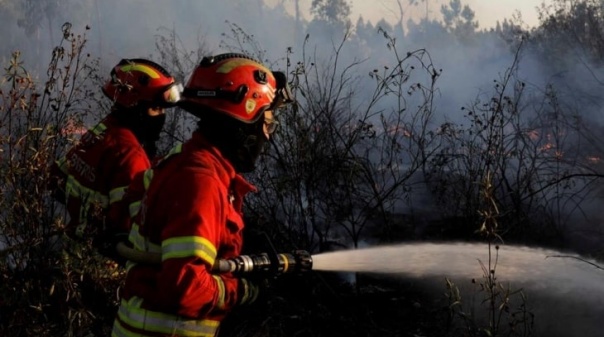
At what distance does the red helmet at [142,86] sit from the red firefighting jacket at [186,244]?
1.49m

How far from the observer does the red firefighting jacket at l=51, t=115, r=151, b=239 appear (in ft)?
10.7

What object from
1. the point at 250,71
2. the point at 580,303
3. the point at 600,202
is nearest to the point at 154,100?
the point at 250,71

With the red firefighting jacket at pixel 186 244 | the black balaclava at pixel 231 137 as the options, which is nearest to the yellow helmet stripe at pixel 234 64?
the black balaclava at pixel 231 137

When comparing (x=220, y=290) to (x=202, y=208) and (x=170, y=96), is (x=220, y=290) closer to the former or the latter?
(x=202, y=208)

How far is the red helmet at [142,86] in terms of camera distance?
368cm

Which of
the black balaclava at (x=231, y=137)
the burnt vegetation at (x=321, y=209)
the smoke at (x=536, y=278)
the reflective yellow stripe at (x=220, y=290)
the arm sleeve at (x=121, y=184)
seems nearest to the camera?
the reflective yellow stripe at (x=220, y=290)

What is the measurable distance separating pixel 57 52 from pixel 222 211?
2144 millimetres

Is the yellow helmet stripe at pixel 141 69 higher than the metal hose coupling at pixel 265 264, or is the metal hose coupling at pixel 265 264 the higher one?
the yellow helmet stripe at pixel 141 69

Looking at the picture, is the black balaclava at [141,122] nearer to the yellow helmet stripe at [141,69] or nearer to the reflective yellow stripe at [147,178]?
the yellow helmet stripe at [141,69]

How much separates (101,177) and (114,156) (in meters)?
0.14

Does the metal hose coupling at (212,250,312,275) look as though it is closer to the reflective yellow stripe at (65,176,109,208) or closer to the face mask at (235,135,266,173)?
the face mask at (235,135,266,173)

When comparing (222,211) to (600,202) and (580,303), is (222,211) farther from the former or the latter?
(600,202)

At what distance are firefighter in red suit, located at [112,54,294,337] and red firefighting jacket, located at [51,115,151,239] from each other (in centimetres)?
79

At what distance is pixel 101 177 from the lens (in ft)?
11.0
